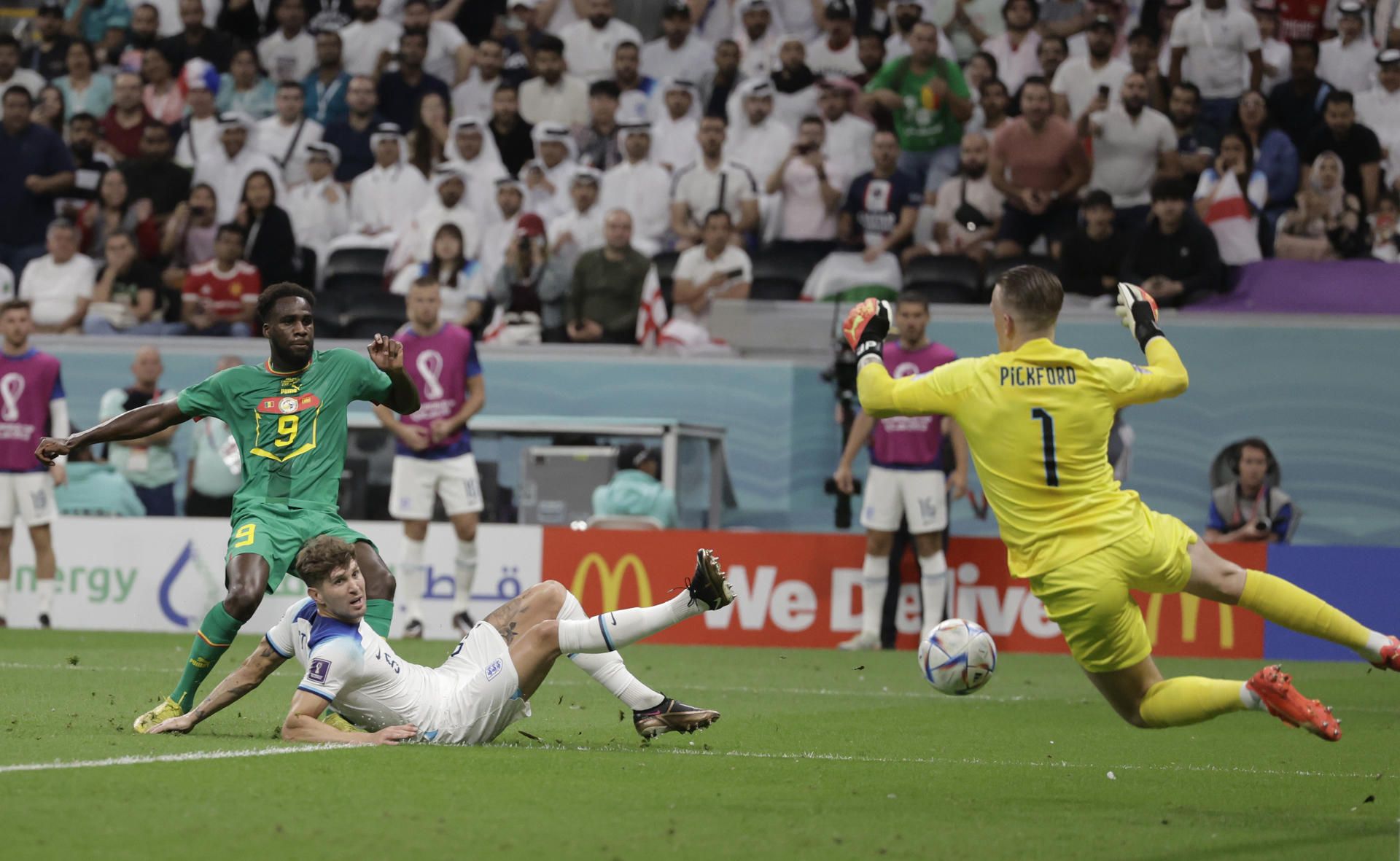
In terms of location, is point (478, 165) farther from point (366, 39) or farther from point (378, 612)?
point (378, 612)

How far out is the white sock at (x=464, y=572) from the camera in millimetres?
14617

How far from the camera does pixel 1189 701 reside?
647cm

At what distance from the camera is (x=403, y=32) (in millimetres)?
20469

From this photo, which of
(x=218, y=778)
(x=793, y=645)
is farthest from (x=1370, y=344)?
(x=218, y=778)

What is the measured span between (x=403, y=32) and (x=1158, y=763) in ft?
48.8

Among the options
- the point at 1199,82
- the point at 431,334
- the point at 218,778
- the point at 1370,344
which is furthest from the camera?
the point at 1199,82

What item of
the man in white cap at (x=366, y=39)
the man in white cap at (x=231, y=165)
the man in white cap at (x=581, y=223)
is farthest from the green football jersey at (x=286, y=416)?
the man in white cap at (x=366, y=39)

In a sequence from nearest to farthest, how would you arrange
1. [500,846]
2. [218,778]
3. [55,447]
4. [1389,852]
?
[500,846] < [1389,852] < [218,778] < [55,447]

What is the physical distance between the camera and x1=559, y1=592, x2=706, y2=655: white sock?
23.8ft

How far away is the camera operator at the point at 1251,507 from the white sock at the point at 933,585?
224cm

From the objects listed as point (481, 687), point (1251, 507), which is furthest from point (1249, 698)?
point (1251, 507)

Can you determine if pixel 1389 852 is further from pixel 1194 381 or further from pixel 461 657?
pixel 1194 381

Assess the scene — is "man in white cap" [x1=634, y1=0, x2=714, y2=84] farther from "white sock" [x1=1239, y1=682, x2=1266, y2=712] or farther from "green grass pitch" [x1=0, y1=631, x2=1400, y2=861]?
"white sock" [x1=1239, y1=682, x2=1266, y2=712]

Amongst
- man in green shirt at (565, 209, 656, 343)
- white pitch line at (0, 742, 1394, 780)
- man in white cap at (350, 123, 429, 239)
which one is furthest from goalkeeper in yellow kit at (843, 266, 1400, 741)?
man in white cap at (350, 123, 429, 239)
